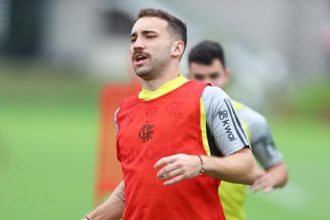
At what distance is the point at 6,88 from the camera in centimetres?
3478

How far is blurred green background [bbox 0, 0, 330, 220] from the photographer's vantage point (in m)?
15.3

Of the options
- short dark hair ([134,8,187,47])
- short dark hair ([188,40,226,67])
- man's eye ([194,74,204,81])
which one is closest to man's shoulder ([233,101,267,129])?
man's eye ([194,74,204,81])

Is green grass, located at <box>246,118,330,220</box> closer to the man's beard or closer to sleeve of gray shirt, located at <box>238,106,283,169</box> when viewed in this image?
sleeve of gray shirt, located at <box>238,106,283,169</box>

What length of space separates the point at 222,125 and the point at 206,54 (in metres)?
2.32

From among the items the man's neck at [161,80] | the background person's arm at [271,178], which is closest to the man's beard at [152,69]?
the man's neck at [161,80]

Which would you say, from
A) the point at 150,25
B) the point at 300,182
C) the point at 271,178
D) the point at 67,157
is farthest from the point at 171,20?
the point at 67,157

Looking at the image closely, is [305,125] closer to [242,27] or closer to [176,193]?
[242,27]

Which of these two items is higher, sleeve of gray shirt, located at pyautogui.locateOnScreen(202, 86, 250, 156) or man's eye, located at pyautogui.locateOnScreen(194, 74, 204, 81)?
man's eye, located at pyautogui.locateOnScreen(194, 74, 204, 81)

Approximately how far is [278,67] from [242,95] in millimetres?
Answer: 5720

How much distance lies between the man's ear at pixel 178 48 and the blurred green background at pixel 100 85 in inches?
251

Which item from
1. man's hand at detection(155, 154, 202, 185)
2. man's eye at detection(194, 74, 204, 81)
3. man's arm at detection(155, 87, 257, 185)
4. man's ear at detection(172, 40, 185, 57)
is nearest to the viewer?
man's hand at detection(155, 154, 202, 185)

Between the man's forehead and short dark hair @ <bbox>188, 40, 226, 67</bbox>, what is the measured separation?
6.18 feet

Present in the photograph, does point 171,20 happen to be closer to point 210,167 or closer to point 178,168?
point 210,167

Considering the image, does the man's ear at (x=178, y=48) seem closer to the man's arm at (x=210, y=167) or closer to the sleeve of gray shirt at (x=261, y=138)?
the man's arm at (x=210, y=167)
